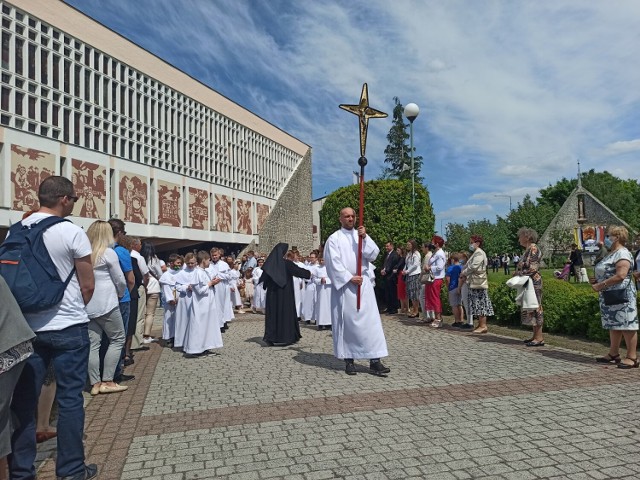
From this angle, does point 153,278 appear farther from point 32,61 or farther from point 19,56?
point 32,61

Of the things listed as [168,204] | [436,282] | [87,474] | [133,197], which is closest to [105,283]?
[87,474]

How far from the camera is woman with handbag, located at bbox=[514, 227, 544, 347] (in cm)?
812

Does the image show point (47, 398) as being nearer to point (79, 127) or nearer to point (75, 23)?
point (79, 127)

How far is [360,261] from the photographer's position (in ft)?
22.1

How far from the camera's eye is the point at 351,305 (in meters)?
6.82

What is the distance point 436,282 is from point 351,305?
514 cm

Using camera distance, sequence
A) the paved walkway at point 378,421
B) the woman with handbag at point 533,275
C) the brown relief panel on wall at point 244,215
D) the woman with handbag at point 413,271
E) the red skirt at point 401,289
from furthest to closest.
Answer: the brown relief panel on wall at point 244,215 → the red skirt at point 401,289 → the woman with handbag at point 413,271 → the woman with handbag at point 533,275 → the paved walkway at point 378,421

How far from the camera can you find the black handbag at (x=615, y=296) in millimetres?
6500

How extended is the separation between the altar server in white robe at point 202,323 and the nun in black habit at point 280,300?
49.8 inches

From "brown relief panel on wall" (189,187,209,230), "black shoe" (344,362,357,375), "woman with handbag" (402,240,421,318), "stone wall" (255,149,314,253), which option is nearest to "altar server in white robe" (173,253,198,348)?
"black shoe" (344,362,357,375)

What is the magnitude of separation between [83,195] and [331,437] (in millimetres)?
27715

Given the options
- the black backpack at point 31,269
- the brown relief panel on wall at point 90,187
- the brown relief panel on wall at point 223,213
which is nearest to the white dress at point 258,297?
the black backpack at point 31,269

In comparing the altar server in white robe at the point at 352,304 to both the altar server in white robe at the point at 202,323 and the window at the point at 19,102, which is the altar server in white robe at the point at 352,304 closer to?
the altar server in white robe at the point at 202,323

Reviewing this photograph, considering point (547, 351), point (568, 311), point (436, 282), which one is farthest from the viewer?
point (436, 282)
